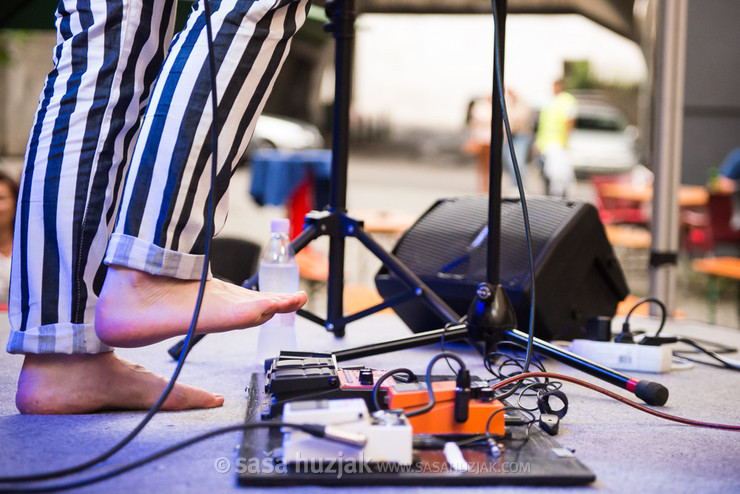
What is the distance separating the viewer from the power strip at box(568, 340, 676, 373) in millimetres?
1360

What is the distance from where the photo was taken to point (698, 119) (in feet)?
16.1

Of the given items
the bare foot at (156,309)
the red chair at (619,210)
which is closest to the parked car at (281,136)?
the red chair at (619,210)

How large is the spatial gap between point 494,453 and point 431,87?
10.8m

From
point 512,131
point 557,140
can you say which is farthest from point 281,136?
point 557,140

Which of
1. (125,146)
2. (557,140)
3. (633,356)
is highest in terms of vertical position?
(557,140)

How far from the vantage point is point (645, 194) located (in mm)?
4625

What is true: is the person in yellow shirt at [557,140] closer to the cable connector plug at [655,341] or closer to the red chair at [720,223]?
the red chair at [720,223]

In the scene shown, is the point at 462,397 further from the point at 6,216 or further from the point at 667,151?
the point at 6,216

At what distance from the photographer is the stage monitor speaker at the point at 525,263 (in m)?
1.46

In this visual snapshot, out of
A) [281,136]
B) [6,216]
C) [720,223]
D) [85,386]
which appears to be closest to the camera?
[85,386]

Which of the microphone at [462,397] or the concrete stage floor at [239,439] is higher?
the microphone at [462,397]

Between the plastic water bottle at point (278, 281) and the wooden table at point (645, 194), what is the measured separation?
3033 mm

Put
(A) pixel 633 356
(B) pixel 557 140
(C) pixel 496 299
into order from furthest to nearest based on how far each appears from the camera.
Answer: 1. (B) pixel 557 140
2. (A) pixel 633 356
3. (C) pixel 496 299

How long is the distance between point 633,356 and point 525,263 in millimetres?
272
